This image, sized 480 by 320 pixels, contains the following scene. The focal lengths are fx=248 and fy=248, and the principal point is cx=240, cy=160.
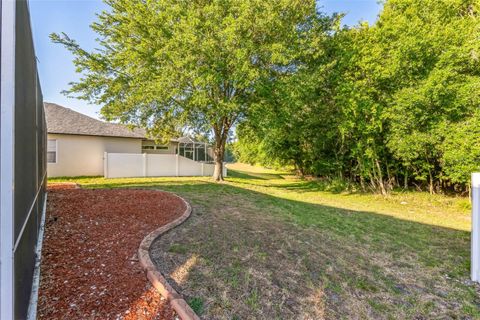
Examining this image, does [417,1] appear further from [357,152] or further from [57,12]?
[57,12]

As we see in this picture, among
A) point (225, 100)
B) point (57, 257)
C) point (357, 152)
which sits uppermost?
point (225, 100)

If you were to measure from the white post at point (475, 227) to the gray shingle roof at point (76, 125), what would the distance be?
13600mm

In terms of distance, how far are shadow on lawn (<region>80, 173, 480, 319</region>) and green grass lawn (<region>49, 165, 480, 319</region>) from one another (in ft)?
0.04

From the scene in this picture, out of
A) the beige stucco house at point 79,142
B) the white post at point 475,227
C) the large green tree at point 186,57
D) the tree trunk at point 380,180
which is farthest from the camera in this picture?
the beige stucco house at point 79,142

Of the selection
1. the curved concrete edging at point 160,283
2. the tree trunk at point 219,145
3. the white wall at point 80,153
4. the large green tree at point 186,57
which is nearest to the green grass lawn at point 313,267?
the curved concrete edging at point 160,283

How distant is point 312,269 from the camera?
12.4 ft

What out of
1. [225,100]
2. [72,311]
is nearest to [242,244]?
[72,311]

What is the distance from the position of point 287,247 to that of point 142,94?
29.7 ft

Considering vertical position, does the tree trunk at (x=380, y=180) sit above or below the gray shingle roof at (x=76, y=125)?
below

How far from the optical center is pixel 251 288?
3102 millimetres

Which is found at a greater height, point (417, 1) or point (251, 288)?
point (417, 1)

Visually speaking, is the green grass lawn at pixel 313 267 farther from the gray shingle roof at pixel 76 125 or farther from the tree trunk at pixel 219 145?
the gray shingle roof at pixel 76 125

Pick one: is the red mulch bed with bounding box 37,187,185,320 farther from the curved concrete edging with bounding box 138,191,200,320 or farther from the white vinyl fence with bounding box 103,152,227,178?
the white vinyl fence with bounding box 103,152,227,178

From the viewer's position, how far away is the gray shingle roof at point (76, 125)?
13219 millimetres
